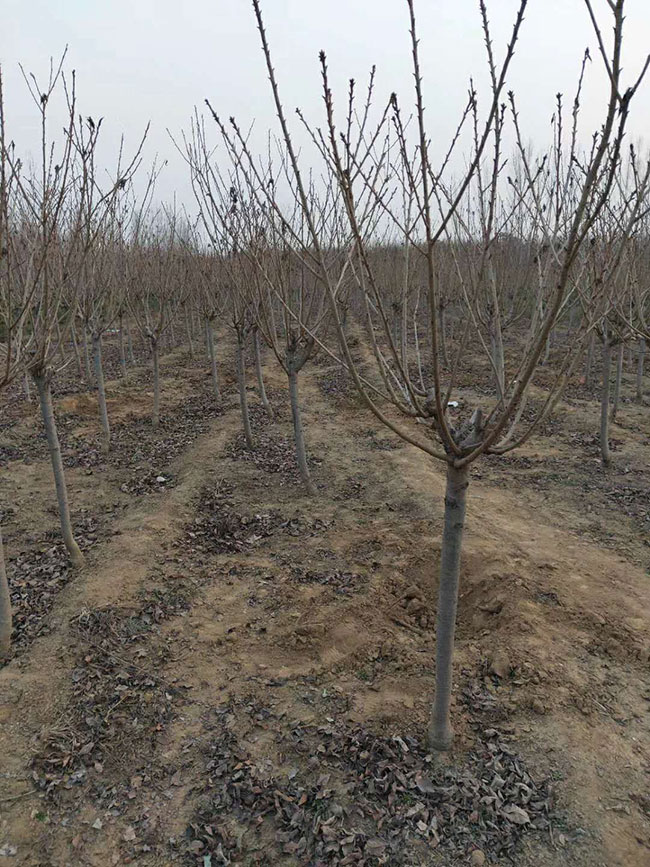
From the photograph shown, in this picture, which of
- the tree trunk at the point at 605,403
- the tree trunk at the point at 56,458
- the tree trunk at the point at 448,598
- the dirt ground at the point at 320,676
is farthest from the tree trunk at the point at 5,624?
the tree trunk at the point at 605,403

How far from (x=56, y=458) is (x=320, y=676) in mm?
2821

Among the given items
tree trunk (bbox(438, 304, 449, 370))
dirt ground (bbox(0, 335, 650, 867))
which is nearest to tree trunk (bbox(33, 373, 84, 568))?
dirt ground (bbox(0, 335, 650, 867))

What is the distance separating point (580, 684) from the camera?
321 centimetres

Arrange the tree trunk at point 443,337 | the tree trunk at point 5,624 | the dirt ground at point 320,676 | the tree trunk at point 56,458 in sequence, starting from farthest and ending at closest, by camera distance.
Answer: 1. the tree trunk at point 56,458
2. the tree trunk at point 443,337
3. the tree trunk at point 5,624
4. the dirt ground at point 320,676

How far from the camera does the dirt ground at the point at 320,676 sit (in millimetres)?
2412

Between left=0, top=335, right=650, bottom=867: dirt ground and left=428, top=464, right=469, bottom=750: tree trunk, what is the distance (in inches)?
6.4

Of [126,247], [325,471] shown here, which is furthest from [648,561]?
[126,247]

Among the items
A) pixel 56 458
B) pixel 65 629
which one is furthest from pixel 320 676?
pixel 56 458

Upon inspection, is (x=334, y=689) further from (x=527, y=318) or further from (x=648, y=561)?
(x=527, y=318)

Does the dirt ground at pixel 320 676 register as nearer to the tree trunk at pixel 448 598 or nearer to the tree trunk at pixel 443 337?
the tree trunk at pixel 448 598

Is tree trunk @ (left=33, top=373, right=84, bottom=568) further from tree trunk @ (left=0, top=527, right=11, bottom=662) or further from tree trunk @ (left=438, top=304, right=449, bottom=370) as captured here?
tree trunk @ (left=438, top=304, right=449, bottom=370)

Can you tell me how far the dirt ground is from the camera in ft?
7.91

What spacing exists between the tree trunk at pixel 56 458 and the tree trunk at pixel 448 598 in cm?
323

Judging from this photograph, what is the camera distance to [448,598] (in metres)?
2.52
